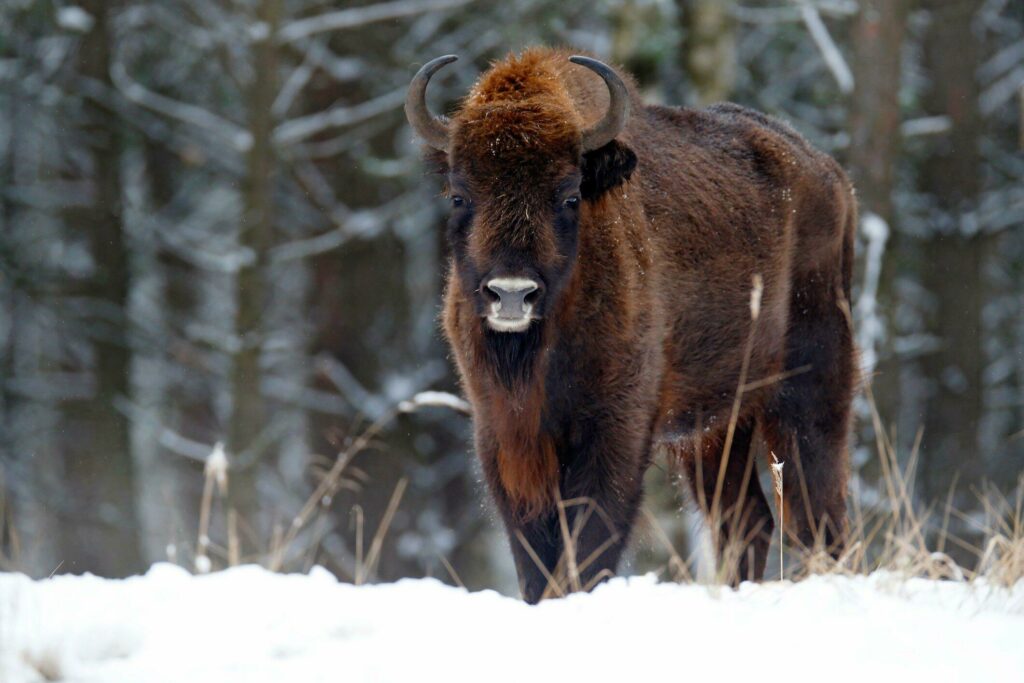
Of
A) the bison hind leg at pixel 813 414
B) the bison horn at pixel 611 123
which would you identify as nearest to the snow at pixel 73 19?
the bison hind leg at pixel 813 414

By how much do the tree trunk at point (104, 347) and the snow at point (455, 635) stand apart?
13.1 m

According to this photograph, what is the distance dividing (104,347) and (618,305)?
12.7 meters

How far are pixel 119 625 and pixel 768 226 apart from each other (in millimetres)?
4606

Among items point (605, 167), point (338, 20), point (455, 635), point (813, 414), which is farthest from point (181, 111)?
point (455, 635)

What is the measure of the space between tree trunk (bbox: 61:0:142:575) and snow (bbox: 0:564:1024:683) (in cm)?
1312

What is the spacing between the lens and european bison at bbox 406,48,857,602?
5387 mm

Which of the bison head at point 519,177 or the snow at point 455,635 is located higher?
the bison head at point 519,177

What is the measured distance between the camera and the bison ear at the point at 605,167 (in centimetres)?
566

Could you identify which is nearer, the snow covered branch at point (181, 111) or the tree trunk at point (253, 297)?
the tree trunk at point (253, 297)

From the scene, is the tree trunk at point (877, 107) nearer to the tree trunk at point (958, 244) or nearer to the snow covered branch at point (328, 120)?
the tree trunk at point (958, 244)

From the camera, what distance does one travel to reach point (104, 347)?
665 inches

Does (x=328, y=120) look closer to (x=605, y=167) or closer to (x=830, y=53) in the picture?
(x=830, y=53)

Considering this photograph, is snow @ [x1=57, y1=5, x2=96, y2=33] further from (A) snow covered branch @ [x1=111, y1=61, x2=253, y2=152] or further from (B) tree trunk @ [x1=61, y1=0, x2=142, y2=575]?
(A) snow covered branch @ [x1=111, y1=61, x2=253, y2=152]

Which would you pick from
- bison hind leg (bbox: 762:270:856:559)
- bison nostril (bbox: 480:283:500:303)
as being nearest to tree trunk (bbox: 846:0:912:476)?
bison hind leg (bbox: 762:270:856:559)
